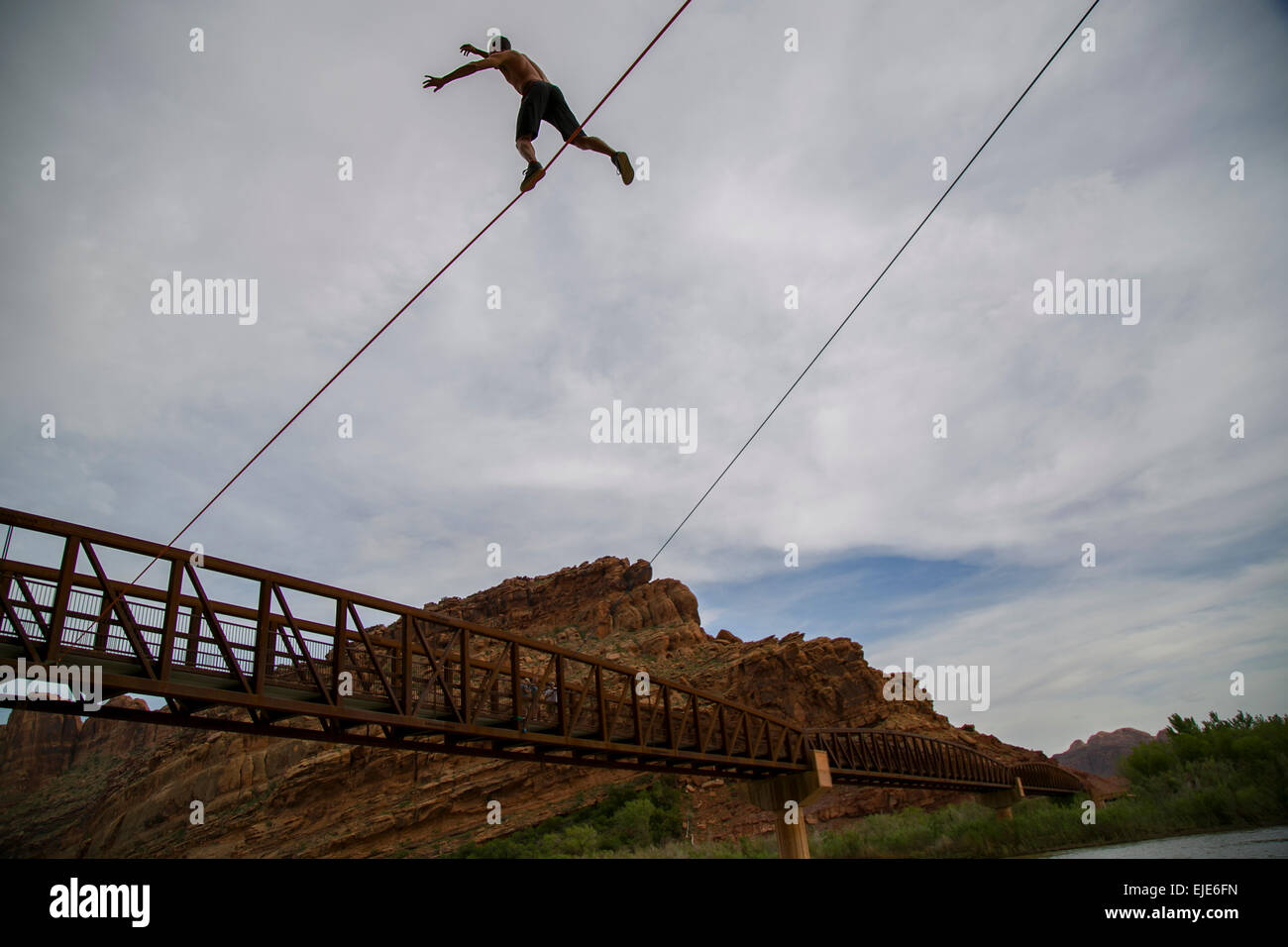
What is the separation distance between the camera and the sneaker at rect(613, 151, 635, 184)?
6676 millimetres

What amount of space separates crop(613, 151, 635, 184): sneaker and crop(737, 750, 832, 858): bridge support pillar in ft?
88.2

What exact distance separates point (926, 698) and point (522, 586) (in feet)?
159

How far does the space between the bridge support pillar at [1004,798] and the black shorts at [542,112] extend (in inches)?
2048

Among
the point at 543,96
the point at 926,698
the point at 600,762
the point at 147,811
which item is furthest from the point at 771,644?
the point at 543,96

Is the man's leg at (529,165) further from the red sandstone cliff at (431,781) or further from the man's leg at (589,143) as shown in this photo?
the red sandstone cliff at (431,781)

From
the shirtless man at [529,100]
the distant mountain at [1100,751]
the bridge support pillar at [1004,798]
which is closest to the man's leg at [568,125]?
the shirtless man at [529,100]

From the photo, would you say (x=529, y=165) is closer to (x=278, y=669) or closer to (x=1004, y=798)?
(x=278, y=669)

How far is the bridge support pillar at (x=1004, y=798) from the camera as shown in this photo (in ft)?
153

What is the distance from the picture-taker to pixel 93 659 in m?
10.1

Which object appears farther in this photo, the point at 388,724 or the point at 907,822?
the point at 907,822

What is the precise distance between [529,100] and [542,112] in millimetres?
146

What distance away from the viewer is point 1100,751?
178 meters

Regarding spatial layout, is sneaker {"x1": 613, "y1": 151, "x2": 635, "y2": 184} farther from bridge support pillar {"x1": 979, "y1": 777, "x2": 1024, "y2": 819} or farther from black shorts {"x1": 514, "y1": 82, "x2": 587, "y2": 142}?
bridge support pillar {"x1": 979, "y1": 777, "x2": 1024, "y2": 819}
